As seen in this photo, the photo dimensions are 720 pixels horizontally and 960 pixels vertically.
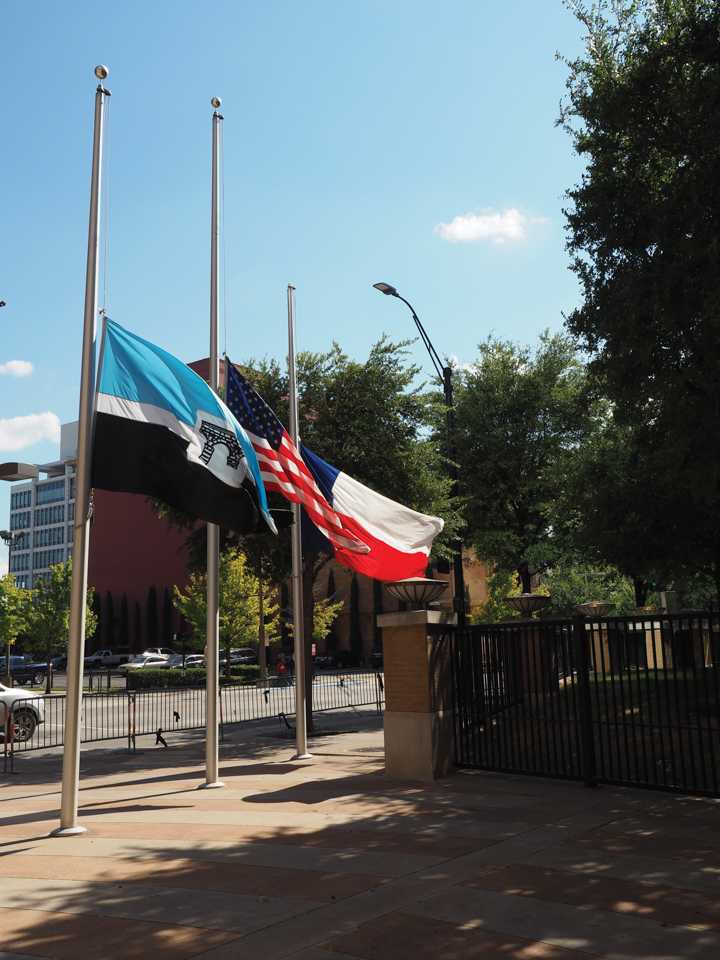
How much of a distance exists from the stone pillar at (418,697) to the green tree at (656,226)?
14.9 ft

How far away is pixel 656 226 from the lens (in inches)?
500

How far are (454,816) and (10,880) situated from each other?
4.34 meters

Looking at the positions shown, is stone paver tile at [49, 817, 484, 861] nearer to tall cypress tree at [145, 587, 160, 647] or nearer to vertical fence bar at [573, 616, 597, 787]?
vertical fence bar at [573, 616, 597, 787]

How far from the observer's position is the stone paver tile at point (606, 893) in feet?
18.6

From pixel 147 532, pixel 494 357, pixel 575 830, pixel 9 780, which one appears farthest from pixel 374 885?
pixel 147 532

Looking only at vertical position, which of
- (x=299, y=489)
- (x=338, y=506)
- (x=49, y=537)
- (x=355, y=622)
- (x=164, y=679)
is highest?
(x=49, y=537)

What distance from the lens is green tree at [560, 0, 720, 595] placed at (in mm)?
12078

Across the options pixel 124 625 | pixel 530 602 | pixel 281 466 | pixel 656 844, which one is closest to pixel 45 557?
pixel 124 625

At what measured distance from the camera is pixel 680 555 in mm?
19719

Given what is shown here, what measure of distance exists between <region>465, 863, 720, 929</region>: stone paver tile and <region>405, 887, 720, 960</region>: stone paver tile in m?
0.14

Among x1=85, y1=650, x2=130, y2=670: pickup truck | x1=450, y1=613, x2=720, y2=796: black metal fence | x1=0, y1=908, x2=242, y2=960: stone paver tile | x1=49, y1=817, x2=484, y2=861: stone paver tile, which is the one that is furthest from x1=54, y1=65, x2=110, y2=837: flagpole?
x1=85, y1=650, x2=130, y2=670: pickup truck

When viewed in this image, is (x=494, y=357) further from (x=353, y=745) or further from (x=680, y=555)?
(x=353, y=745)

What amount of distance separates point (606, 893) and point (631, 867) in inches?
31.1

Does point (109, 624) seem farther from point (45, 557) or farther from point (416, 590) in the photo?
point (416, 590)
